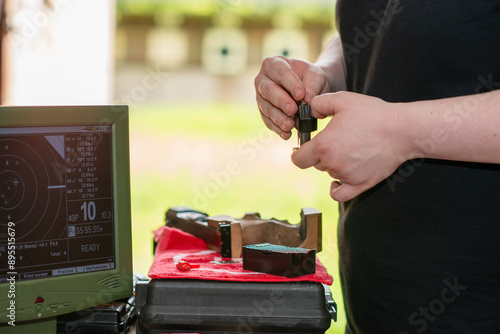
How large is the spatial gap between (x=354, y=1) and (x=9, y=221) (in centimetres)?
49

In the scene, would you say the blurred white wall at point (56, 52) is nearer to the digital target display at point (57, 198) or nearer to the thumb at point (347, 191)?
the digital target display at point (57, 198)

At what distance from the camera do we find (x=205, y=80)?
762 cm

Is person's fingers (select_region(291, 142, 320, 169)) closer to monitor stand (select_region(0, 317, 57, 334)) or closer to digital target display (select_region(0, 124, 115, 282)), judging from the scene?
digital target display (select_region(0, 124, 115, 282))

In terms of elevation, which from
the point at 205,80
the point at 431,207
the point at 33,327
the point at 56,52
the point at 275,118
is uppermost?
the point at 205,80

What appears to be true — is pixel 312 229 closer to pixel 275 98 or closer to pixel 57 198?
pixel 275 98

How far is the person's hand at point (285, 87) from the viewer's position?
0.66 metres

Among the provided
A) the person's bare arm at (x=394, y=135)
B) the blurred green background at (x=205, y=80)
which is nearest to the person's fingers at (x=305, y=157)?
the person's bare arm at (x=394, y=135)

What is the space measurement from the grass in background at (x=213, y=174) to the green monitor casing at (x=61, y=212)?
A: 143 centimetres

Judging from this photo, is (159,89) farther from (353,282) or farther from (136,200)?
(353,282)

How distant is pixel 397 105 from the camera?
1.75 ft

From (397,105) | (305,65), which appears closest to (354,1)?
(305,65)

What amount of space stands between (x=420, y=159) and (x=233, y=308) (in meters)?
0.27

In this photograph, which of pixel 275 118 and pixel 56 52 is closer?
pixel 275 118

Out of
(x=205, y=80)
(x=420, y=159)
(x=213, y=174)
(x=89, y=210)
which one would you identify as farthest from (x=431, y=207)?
(x=205, y=80)
